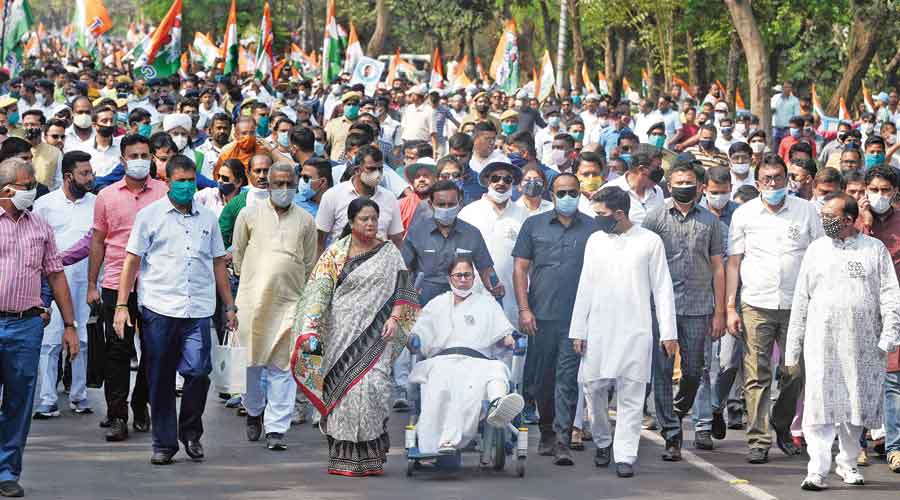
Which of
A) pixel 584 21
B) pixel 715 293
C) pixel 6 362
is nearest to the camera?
pixel 6 362

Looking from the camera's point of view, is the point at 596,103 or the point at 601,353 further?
the point at 596,103

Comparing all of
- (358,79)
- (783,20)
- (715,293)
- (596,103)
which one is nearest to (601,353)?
(715,293)

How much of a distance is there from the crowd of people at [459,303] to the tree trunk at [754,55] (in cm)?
1066

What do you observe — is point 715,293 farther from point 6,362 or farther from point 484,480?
point 6,362

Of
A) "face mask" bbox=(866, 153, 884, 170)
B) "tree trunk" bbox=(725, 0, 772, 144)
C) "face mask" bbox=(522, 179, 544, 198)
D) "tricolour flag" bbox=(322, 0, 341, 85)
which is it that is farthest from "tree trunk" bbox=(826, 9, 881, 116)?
"face mask" bbox=(522, 179, 544, 198)

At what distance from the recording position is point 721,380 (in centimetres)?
1174

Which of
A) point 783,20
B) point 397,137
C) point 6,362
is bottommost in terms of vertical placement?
point 6,362

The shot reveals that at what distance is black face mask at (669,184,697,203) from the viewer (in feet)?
36.1

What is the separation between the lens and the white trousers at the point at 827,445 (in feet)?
32.6

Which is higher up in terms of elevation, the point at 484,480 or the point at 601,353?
the point at 601,353

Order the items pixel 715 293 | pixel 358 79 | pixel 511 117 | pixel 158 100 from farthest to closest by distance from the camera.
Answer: pixel 358 79
pixel 158 100
pixel 511 117
pixel 715 293

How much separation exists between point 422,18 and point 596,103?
3492cm

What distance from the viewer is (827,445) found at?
10.0 metres

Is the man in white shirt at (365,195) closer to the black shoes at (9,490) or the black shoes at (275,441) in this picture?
the black shoes at (275,441)
